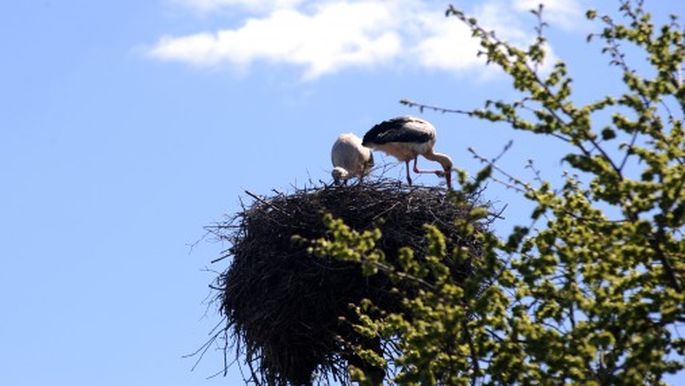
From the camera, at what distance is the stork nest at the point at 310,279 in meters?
15.9

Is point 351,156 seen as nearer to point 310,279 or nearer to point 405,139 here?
point 405,139

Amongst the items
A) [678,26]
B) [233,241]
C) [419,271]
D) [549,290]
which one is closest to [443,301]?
[419,271]

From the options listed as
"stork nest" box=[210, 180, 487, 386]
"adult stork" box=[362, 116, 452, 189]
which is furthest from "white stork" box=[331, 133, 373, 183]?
"stork nest" box=[210, 180, 487, 386]

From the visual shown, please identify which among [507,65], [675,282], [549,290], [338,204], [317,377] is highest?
[338,204]

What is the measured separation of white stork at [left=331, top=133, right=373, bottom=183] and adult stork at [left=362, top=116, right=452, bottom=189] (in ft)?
0.72

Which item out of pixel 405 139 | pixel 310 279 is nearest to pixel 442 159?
pixel 405 139

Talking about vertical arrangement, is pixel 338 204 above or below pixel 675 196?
above

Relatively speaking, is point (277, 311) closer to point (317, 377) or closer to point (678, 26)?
point (317, 377)

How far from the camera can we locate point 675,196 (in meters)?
9.99

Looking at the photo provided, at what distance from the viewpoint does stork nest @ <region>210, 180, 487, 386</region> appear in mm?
15930

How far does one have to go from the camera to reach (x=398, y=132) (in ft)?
64.1

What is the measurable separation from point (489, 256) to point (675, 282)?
120 cm

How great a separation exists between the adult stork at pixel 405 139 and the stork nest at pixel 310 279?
2.62 metres

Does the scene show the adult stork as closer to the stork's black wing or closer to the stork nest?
the stork's black wing
